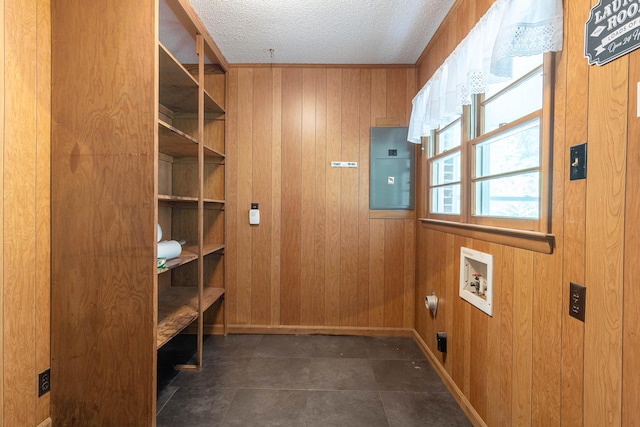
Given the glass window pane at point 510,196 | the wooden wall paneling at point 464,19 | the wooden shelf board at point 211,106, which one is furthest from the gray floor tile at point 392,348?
the wooden shelf board at point 211,106

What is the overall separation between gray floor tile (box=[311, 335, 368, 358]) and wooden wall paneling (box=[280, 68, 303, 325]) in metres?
0.30

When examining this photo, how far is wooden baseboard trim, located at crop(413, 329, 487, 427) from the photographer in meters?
1.57

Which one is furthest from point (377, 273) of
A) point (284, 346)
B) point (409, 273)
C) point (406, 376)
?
point (284, 346)

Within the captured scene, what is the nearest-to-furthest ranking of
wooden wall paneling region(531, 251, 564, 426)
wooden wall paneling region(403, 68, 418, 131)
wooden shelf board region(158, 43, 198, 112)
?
wooden wall paneling region(531, 251, 564, 426) < wooden shelf board region(158, 43, 198, 112) < wooden wall paneling region(403, 68, 418, 131)

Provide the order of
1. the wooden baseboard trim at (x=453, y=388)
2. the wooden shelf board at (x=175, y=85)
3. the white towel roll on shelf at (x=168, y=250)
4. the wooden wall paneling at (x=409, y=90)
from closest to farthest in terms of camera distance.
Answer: the wooden baseboard trim at (x=453, y=388) < the wooden shelf board at (x=175, y=85) < the white towel roll on shelf at (x=168, y=250) < the wooden wall paneling at (x=409, y=90)

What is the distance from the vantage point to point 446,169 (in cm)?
217

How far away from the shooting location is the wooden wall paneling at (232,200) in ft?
8.87

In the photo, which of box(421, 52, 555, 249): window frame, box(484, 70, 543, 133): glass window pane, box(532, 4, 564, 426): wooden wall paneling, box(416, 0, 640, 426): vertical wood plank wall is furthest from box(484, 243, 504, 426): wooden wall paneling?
box(484, 70, 543, 133): glass window pane

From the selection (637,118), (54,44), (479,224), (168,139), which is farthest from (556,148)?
(54,44)

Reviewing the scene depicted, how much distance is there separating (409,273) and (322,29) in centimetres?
215

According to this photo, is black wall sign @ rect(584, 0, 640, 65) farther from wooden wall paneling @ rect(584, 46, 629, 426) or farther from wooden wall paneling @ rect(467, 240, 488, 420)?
wooden wall paneling @ rect(467, 240, 488, 420)

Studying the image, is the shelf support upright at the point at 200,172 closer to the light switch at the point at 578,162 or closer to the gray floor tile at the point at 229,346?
the gray floor tile at the point at 229,346

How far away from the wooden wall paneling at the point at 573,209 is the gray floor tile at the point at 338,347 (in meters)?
1.52

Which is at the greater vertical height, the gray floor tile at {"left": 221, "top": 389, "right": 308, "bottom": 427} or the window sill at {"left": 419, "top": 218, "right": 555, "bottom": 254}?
→ the window sill at {"left": 419, "top": 218, "right": 555, "bottom": 254}
